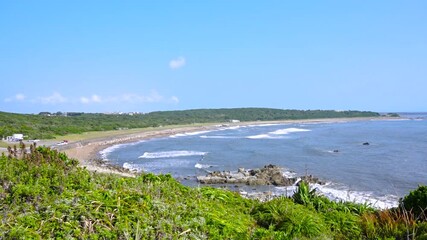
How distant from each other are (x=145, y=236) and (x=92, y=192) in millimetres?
1251

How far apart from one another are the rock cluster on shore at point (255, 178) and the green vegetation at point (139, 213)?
776 inches

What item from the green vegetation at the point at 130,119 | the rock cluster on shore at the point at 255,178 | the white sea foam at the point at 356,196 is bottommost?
the white sea foam at the point at 356,196

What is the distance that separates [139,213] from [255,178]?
23.8m

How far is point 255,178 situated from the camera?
93.6 ft

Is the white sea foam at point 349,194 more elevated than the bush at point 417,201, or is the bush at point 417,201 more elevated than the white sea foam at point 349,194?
the bush at point 417,201

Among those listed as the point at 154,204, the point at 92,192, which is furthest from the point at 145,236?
the point at 92,192

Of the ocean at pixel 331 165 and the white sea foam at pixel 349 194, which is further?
the ocean at pixel 331 165

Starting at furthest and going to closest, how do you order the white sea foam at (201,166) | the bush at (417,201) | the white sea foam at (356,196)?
1. the white sea foam at (201,166)
2. the white sea foam at (356,196)
3. the bush at (417,201)

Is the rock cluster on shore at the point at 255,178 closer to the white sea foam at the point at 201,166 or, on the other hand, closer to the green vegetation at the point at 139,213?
the white sea foam at the point at 201,166

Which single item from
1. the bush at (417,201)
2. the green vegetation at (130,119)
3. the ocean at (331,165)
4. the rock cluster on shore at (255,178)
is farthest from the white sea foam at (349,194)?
the green vegetation at (130,119)

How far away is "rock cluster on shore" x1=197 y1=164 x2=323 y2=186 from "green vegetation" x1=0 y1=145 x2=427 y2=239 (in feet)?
64.7

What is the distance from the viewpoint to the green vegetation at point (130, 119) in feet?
244

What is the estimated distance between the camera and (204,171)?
110 ft

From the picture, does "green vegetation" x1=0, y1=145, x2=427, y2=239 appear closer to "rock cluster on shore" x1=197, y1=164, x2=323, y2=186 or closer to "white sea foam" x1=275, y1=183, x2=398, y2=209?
"white sea foam" x1=275, y1=183, x2=398, y2=209
